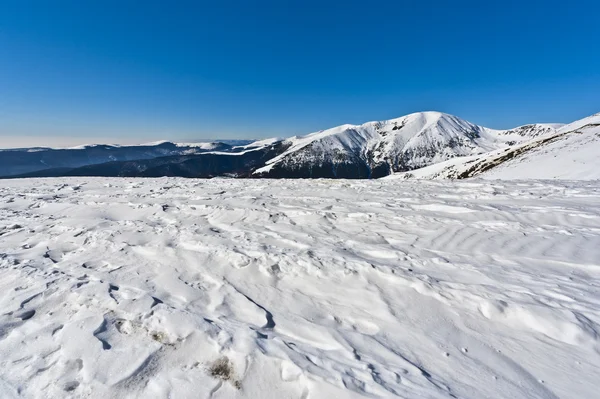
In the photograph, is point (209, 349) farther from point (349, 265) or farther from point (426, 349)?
point (349, 265)

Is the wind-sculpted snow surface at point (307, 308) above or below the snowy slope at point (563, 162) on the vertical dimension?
below

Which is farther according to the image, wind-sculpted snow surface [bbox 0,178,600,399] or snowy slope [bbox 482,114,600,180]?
snowy slope [bbox 482,114,600,180]

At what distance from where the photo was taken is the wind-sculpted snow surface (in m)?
2.93

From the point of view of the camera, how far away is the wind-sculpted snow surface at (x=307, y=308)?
2.93 metres

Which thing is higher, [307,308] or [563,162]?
[563,162]

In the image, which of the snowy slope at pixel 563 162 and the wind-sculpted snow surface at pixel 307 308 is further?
the snowy slope at pixel 563 162

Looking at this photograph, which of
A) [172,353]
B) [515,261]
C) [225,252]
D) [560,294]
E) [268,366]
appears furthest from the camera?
[225,252]

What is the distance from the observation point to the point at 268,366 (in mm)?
3004

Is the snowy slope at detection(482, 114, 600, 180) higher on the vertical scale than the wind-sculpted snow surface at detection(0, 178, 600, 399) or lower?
higher

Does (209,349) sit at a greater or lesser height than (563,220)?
lesser

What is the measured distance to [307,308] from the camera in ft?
14.2

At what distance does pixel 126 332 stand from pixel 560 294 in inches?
235

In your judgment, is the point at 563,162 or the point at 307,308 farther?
the point at 563,162

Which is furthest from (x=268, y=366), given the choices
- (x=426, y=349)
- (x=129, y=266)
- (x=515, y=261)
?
(x=515, y=261)
